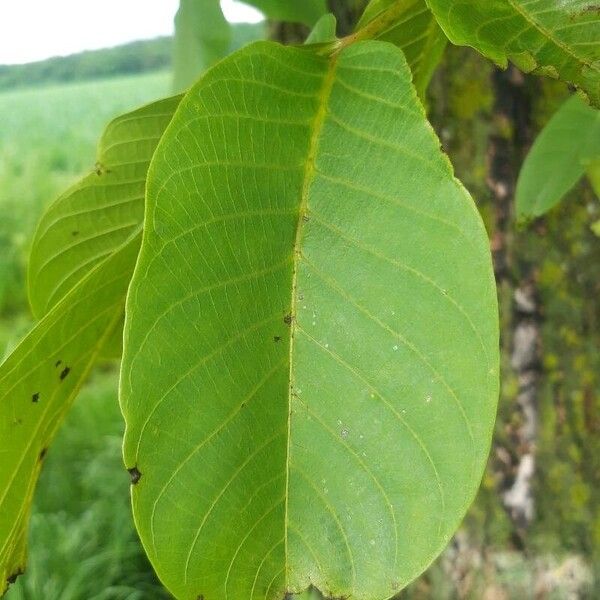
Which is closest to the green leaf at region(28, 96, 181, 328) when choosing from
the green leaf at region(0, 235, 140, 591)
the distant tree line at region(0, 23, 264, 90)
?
the green leaf at region(0, 235, 140, 591)

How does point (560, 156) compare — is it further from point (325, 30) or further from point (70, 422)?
point (70, 422)

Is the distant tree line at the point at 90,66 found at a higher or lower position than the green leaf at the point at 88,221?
lower

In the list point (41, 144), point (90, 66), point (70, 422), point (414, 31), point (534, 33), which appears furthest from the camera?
point (41, 144)

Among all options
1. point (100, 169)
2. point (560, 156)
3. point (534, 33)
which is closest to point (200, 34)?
point (100, 169)

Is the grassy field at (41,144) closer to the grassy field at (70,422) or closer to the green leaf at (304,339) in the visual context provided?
the grassy field at (70,422)

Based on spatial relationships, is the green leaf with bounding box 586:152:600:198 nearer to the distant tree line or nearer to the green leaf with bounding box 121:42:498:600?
the green leaf with bounding box 121:42:498:600

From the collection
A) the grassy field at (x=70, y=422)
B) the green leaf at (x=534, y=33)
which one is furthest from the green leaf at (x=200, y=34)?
the grassy field at (x=70, y=422)

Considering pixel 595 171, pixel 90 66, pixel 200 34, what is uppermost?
pixel 200 34
